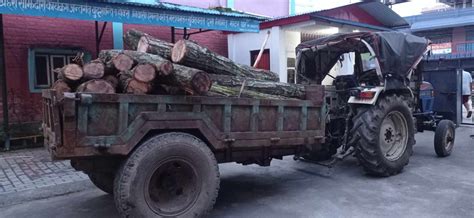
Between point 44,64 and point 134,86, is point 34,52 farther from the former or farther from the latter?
point 134,86

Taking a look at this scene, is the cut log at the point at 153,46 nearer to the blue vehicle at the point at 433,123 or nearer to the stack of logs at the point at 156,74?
the stack of logs at the point at 156,74

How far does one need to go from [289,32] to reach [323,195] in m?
7.57

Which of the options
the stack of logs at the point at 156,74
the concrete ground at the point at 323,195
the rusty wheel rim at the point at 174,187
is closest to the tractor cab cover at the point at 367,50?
the concrete ground at the point at 323,195

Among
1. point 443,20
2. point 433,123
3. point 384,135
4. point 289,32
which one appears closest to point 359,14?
point 289,32

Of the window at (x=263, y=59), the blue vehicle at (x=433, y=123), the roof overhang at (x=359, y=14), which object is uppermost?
the roof overhang at (x=359, y=14)

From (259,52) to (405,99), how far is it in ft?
19.6

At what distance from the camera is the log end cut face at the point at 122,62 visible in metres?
4.44

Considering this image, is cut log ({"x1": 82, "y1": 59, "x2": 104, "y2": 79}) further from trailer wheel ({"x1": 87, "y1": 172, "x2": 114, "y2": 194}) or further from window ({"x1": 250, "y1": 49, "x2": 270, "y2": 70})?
window ({"x1": 250, "y1": 49, "x2": 270, "y2": 70})

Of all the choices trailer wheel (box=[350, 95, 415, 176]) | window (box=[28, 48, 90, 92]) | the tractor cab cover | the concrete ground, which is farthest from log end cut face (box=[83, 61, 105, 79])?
window (box=[28, 48, 90, 92])

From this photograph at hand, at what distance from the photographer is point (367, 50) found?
718cm

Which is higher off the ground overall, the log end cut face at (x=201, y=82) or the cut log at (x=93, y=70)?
the cut log at (x=93, y=70)

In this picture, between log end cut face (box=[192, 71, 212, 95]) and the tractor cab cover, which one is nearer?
log end cut face (box=[192, 71, 212, 95])

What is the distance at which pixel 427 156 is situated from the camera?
322 inches

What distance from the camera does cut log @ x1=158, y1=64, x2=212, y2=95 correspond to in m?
4.33
